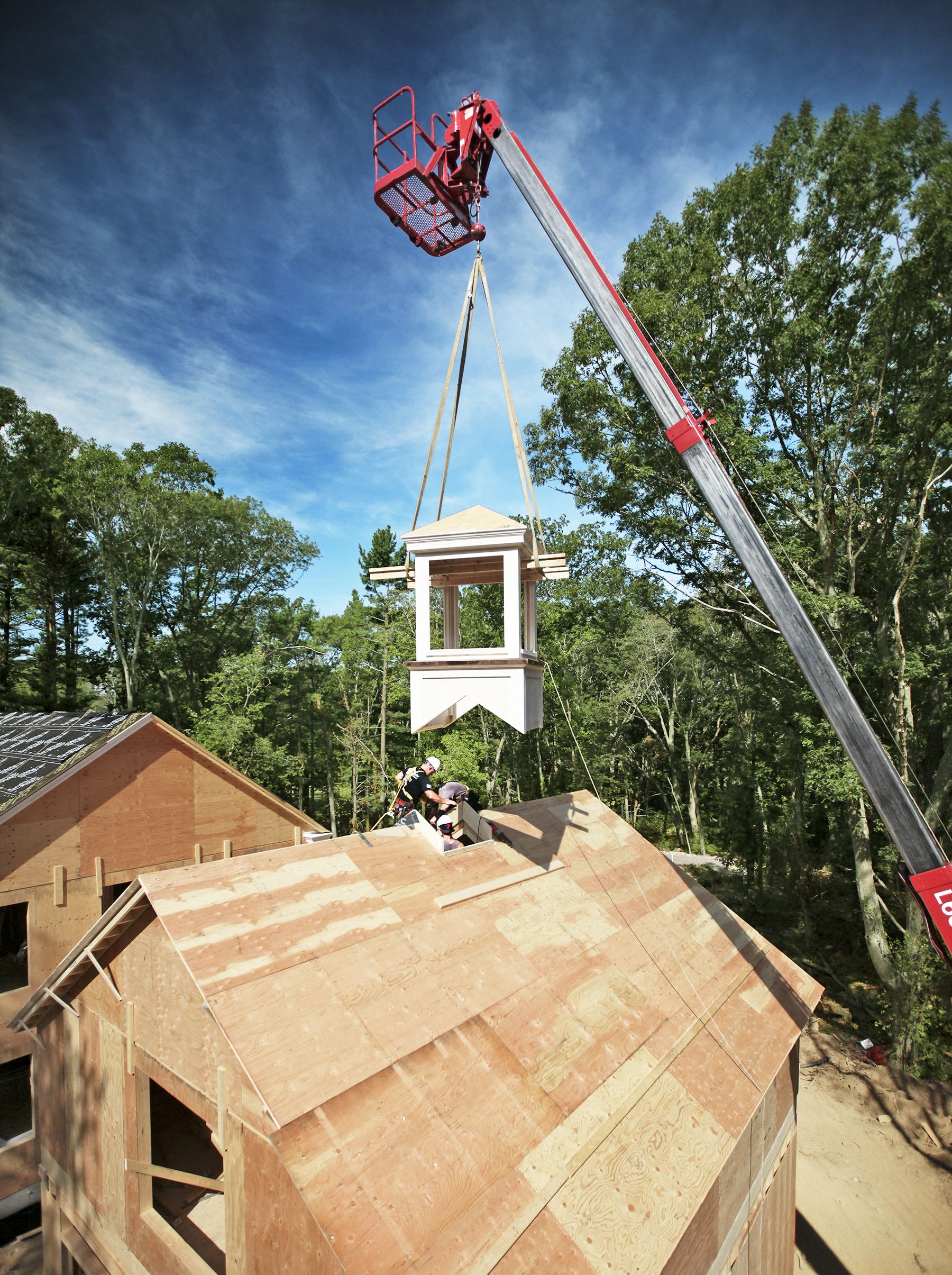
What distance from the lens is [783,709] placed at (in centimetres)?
1642

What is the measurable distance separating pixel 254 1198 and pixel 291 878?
2.10 metres

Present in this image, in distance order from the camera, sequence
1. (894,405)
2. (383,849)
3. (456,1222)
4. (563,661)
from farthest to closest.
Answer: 1. (563,661)
2. (894,405)
3. (383,849)
4. (456,1222)

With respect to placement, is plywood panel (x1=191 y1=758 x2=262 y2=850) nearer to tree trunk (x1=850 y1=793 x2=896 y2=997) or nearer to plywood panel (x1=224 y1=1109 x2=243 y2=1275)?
plywood panel (x1=224 y1=1109 x2=243 y2=1275)

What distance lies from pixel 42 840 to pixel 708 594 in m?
17.2

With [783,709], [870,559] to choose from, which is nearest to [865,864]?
[783,709]

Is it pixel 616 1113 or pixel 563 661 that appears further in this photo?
pixel 563 661

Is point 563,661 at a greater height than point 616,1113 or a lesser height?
greater

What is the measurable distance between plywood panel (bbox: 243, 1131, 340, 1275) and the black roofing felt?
8.88m

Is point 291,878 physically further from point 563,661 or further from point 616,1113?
point 563,661

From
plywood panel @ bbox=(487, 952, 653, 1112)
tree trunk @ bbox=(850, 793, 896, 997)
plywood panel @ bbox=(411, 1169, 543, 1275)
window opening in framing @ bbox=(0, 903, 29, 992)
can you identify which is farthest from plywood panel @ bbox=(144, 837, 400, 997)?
tree trunk @ bbox=(850, 793, 896, 997)

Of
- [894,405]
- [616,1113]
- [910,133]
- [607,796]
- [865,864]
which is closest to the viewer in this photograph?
[616,1113]

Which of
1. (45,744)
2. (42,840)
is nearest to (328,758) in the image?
(45,744)

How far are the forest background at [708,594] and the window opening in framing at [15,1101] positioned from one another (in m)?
12.5

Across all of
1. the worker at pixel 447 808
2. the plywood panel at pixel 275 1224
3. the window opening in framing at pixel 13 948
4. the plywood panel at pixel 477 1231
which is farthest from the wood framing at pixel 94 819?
the plywood panel at pixel 477 1231
